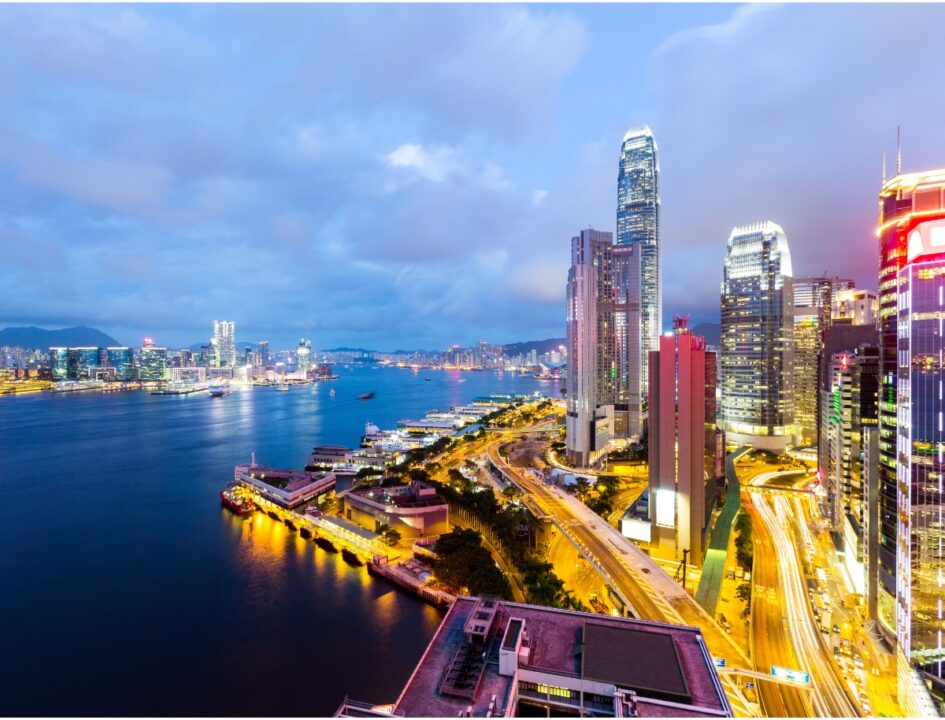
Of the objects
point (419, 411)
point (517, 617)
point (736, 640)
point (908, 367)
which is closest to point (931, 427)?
point (908, 367)

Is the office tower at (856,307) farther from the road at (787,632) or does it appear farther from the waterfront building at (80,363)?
the waterfront building at (80,363)

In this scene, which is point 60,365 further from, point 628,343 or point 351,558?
point 628,343

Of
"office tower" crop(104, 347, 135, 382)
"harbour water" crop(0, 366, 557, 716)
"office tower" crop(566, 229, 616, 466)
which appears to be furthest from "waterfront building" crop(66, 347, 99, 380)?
"office tower" crop(566, 229, 616, 466)

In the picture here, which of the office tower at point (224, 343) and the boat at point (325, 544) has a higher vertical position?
the office tower at point (224, 343)

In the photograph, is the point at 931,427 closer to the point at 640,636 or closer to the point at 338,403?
the point at 640,636

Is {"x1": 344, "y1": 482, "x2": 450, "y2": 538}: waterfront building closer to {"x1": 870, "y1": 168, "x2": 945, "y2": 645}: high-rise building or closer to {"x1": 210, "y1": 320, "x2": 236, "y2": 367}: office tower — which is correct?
{"x1": 870, "y1": 168, "x2": 945, "y2": 645}: high-rise building

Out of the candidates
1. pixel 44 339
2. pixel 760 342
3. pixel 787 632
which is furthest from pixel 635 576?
pixel 44 339

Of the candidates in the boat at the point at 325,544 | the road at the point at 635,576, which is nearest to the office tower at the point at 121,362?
the boat at the point at 325,544
